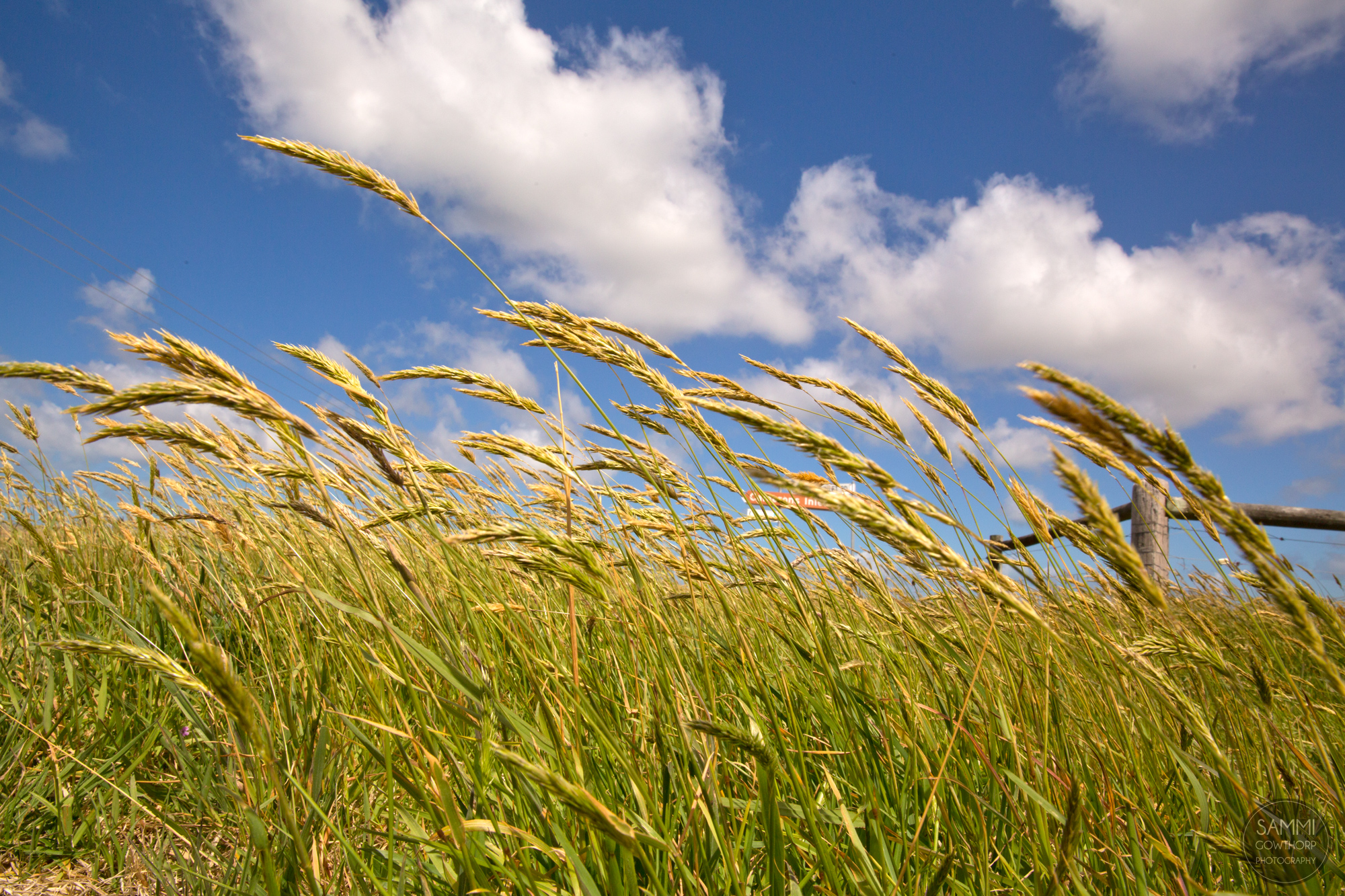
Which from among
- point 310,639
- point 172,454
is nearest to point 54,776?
point 310,639

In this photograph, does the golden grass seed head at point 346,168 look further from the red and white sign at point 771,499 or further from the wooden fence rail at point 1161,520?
the wooden fence rail at point 1161,520

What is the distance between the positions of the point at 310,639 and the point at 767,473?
190cm

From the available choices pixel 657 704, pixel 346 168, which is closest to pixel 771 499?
pixel 657 704

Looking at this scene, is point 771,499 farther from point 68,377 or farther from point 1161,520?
point 1161,520

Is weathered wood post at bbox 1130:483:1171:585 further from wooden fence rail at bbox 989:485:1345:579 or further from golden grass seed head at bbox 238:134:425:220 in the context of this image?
golden grass seed head at bbox 238:134:425:220

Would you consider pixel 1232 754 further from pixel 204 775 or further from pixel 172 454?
pixel 172 454

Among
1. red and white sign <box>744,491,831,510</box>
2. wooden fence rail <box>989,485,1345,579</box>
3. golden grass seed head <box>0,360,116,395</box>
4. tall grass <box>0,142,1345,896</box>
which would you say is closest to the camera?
tall grass <box>0,142,1345,896</box>

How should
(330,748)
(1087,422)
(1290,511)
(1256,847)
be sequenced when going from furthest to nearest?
1. (1290,511)
2. (330,748)
3. (1256,847)
4. (1087,422)

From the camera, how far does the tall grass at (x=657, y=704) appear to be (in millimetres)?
958

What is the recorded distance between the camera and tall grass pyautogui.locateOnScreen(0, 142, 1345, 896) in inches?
37.7

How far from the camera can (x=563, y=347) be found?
5.59ft

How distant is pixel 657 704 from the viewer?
131 cm

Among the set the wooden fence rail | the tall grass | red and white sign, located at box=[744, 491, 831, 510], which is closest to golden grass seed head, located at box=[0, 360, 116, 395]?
the tall grass

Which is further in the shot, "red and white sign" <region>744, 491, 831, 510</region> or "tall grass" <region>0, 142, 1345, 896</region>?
"red and white sign" <region>744, 491, 831, 510</region>
